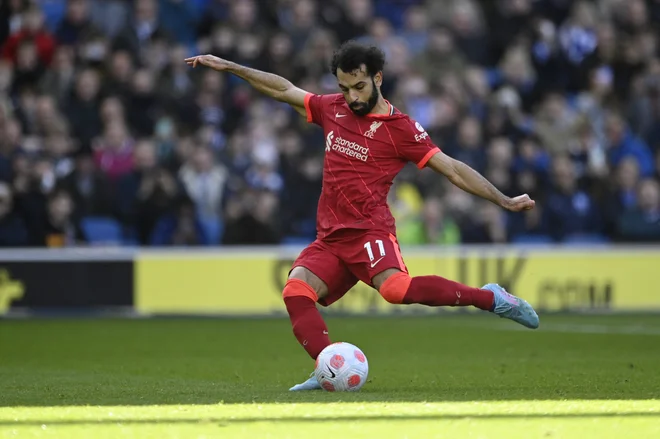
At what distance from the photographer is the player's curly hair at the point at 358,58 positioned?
25.8ft

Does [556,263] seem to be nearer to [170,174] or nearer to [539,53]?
[539,53]

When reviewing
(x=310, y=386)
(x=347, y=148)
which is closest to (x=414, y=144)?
(x=347, y=148)

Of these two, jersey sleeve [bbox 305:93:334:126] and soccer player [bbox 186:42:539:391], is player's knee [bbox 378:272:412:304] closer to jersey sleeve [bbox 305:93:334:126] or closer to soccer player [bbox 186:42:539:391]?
soccer player [bbox 186:42:539:391]

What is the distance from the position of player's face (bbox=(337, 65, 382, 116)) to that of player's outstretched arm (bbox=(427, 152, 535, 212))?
544 millimetres

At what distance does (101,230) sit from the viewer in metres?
16.6

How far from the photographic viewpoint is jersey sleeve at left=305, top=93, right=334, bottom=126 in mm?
8383

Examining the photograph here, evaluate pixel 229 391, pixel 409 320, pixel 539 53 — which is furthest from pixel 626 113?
pixel 229 391

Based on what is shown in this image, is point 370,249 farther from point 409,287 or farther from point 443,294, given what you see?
point 443,294

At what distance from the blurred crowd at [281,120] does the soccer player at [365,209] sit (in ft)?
27.6

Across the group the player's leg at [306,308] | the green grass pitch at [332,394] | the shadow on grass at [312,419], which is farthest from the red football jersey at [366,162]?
the shadow on grass at [312,419]

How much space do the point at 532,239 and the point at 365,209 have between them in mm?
10078

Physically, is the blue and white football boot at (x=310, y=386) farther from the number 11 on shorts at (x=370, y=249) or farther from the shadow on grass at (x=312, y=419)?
the shadow on grass at (x=312, y=419)

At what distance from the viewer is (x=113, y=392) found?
25.4ft

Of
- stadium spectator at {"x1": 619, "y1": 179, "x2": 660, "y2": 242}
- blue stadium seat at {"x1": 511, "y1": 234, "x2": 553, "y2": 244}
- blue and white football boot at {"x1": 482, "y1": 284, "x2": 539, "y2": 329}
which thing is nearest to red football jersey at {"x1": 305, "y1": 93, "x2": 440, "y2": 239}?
blue and white football boot at {"x1": 482, "y1": 284, "x2": 539, "y2": 329}
